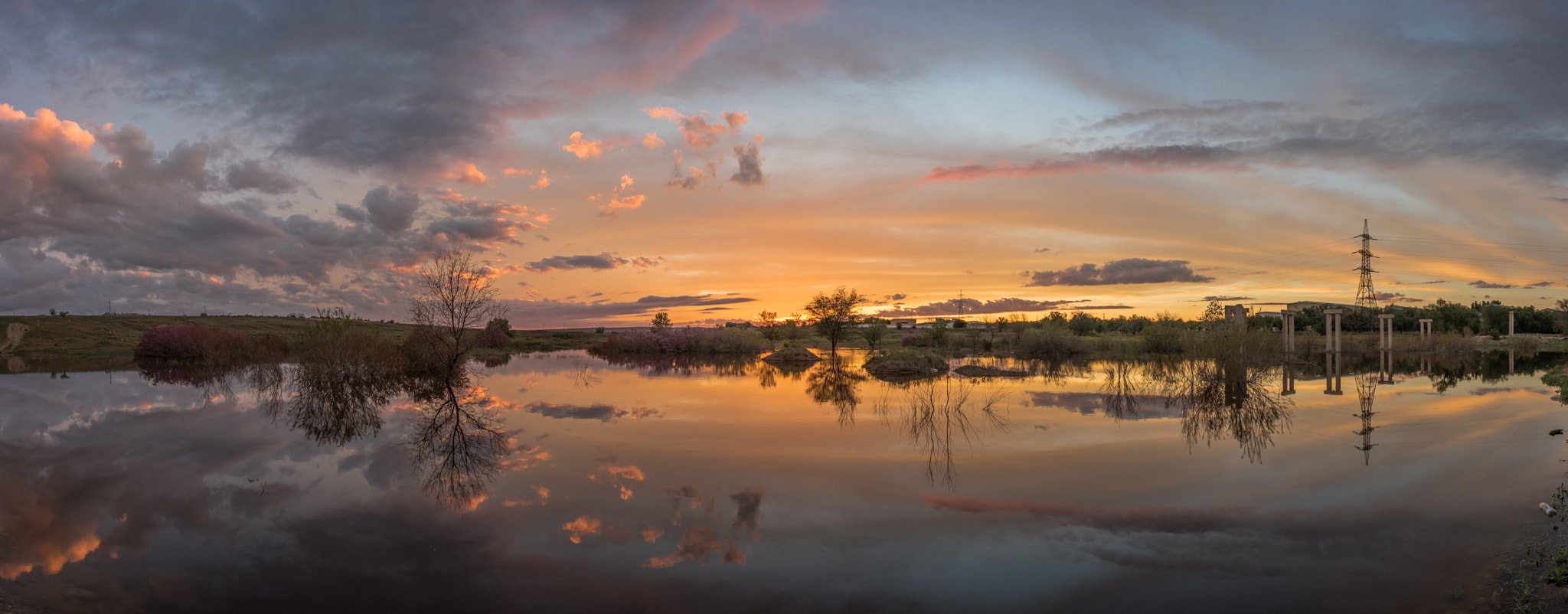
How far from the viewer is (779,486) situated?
8.66 meters

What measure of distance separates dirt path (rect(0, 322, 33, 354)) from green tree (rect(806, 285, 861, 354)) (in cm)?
5200

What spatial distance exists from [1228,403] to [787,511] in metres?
14.7

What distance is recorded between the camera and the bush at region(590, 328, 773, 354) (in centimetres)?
4784

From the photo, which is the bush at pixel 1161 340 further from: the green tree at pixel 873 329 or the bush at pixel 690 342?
the bush at pixel 690 342

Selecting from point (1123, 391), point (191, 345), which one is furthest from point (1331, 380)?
point (191, 345)

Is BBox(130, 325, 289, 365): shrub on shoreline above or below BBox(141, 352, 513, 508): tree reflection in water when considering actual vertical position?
above

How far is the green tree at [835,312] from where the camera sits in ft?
134

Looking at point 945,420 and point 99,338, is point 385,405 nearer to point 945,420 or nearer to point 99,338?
point 945,420

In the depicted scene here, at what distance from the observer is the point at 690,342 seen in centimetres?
5066

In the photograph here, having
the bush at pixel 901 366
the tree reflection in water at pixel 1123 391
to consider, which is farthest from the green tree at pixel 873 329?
the tree reflection in water at pixel 1123 391

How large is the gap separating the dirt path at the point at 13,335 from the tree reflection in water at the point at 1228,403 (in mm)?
65036

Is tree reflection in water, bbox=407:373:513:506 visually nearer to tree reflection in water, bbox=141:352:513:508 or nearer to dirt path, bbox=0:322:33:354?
tree reflection in water, bbox=141:352:513:508

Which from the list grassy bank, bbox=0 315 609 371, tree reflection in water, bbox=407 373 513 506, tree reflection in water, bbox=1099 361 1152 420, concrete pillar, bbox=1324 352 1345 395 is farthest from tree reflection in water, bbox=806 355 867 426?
grassy bank, bbox=0 315 609 371

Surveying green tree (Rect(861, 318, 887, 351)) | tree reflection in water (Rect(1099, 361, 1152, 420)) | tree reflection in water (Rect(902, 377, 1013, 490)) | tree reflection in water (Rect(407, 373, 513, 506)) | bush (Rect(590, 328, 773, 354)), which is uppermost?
green tree (Rect(861, 318, 887, 351))
